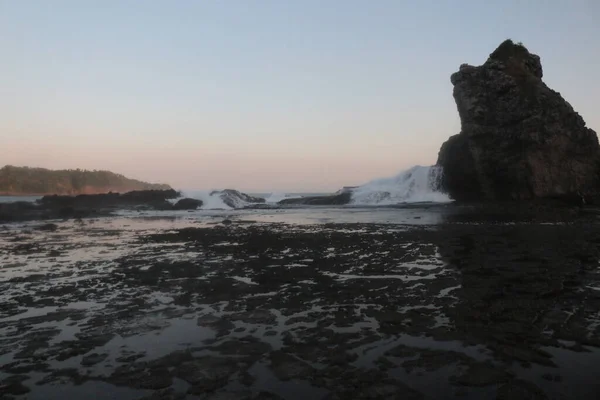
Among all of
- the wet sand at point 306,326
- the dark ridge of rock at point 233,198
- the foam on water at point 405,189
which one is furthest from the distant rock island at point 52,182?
the wet sand at point 306,326

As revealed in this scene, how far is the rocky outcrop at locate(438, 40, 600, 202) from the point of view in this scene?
4091 cm

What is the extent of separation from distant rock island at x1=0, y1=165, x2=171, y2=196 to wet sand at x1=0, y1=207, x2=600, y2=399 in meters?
145

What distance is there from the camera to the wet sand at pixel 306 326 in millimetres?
4797

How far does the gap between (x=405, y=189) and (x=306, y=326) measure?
55170 millimetres

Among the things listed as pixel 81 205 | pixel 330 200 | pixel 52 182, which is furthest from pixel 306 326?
pixel 52 182

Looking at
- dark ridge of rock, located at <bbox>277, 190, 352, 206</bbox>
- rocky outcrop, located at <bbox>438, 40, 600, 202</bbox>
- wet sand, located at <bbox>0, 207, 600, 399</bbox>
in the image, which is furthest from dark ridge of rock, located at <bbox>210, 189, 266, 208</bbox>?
wet sand, located at <bbox>0, 207, 600, 399</bbox>

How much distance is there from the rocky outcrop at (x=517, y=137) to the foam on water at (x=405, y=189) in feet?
18.1

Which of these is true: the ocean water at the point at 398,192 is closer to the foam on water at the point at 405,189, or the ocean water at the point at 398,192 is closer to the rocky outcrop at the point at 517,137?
the foam on water at the point at 405,189

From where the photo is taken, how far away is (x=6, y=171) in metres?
143

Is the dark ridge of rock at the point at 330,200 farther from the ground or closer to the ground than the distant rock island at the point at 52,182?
closer to the ground

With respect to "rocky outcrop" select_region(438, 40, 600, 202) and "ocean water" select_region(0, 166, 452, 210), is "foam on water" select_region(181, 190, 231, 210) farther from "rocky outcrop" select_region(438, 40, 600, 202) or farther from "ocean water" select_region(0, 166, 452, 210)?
"rocky outcrop" select_region(438, 40, 600, 202)

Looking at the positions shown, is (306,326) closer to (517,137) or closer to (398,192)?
(517,137)

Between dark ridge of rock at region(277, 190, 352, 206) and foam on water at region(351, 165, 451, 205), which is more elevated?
foam on water at region(351, 165, 451, 205)

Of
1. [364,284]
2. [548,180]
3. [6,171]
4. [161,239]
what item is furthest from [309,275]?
[6,171]
